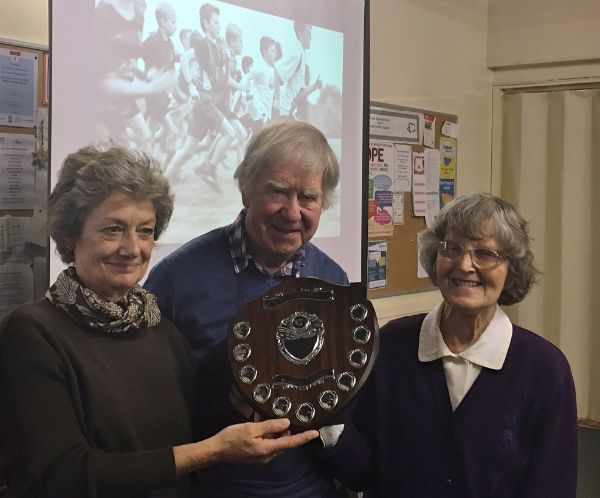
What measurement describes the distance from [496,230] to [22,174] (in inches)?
41.5

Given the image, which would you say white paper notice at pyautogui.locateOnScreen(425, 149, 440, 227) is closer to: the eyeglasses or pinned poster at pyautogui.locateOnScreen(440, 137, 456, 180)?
pinned poster at pyautogui.locateOnScreen(440, 137, 456, 180)

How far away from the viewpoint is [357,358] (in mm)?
1640

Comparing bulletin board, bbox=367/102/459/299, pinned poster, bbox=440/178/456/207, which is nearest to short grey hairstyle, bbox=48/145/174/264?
bulletin board, bbox=367/102/459/299

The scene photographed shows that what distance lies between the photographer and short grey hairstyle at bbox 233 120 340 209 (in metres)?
1.82

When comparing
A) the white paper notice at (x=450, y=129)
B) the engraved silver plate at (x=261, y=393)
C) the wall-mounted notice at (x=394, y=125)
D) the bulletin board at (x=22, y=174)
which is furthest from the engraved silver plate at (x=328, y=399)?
the white paper notice at (x=450, y=129)

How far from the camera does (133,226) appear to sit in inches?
60.6

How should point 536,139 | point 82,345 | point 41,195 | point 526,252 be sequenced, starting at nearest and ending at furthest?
1. point 82,345
2. point 41,195
3. point 526,252
4. point 536,139

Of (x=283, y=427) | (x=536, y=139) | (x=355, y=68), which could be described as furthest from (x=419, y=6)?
(x=283, y=427)

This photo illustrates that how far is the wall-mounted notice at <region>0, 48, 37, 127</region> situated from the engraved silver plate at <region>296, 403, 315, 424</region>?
2.77ft

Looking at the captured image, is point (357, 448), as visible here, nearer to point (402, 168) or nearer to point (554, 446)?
point (554, 446)

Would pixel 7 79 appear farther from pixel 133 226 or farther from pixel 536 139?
pixel 536 139

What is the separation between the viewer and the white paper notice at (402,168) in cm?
306

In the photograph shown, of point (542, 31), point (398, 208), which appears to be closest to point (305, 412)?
point (398, 208)

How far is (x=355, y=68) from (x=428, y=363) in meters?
0.93
